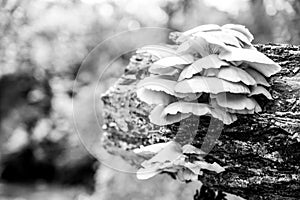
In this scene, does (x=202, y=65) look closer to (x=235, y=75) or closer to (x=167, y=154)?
(x=235, y=75)

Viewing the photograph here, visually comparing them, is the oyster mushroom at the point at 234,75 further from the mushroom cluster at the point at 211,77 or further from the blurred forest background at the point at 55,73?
the blurred forest background at the point at 55,73

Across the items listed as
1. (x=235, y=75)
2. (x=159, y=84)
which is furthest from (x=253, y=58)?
(x=159, y=84)

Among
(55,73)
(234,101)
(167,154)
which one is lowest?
(55,73)

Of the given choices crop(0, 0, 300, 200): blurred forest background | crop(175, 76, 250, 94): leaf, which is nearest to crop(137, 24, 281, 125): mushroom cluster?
crop(175, 76, 250, 94): leaf

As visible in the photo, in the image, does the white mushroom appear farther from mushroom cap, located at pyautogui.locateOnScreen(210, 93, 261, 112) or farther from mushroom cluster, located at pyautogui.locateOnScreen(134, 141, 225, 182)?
mushroom cluster, located at pyautogui.locateOnScreen(134, 141, 225, 182)

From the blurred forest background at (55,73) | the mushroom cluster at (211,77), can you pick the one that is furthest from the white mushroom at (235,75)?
the blurred forest background at (55,73)

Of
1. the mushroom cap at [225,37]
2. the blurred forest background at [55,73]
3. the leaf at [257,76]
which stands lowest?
the blurred forest background at [55,73]

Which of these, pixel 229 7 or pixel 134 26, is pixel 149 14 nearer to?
pixel 134 26
